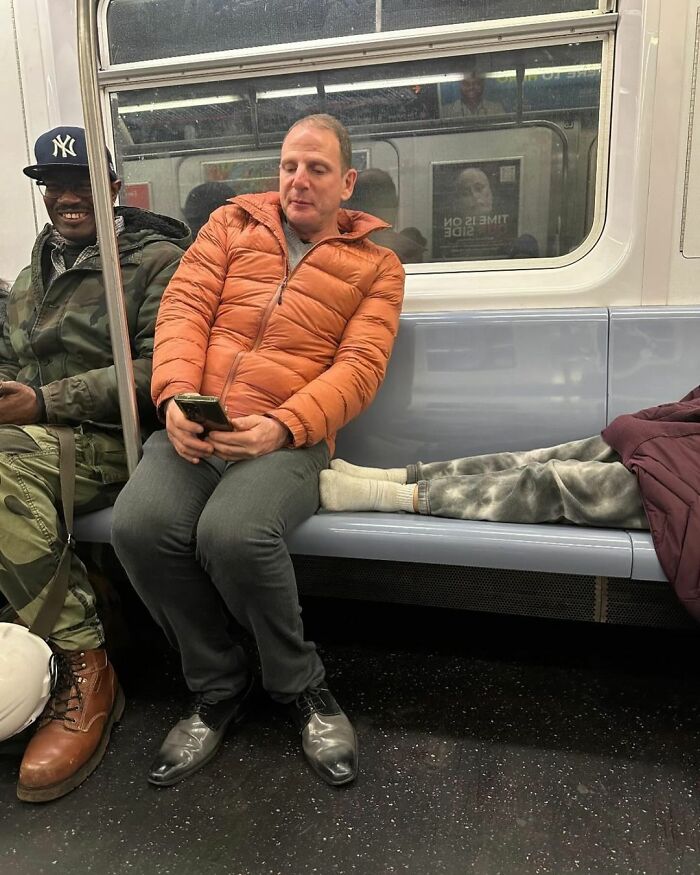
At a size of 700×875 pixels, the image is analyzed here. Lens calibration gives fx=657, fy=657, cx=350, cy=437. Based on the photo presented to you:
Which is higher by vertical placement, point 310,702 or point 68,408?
point 68,408

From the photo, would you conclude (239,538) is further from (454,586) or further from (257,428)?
(454,586)

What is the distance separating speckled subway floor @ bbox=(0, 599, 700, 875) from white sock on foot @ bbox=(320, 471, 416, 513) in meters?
0.58

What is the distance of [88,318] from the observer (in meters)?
2.06

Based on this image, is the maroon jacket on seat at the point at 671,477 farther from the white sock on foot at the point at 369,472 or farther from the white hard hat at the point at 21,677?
the white hard hat at the point at 21,677

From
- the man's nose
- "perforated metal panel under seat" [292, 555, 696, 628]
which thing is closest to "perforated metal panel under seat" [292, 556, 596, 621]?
"perforated metal panel under seat" [292, 555, 696, 628]

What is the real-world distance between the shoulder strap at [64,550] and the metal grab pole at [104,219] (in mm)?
175

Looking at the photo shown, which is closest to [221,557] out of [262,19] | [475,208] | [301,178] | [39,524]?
[39,524]

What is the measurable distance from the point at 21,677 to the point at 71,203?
4.59 ft

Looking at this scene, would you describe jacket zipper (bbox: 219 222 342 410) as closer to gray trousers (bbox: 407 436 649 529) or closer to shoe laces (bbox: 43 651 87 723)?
gray trousers (bbox: 407 436 649 529)

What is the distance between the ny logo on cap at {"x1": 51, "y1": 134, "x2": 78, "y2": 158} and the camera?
2.02 metres

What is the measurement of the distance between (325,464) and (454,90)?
1.42m

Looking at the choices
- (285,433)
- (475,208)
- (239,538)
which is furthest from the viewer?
(475,208)

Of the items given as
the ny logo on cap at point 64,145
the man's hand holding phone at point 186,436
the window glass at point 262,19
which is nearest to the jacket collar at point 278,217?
the ny logo on cap at point 64,145

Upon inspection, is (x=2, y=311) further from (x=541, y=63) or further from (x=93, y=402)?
(x=541, y=63)
